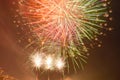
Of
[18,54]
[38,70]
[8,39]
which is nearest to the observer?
[38,70]

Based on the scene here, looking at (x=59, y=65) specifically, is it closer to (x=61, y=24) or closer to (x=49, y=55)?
(x=49, y=55)

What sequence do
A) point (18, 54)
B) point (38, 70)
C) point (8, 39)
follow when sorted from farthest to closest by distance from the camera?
point (18, 54) → point (8, 39) → point (38, 70)

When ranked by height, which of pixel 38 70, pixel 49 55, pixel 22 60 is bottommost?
pixel 38 70

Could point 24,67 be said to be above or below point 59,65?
above

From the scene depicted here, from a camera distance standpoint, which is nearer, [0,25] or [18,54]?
[0,25]

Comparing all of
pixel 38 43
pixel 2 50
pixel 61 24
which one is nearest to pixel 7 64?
pixel 2 50

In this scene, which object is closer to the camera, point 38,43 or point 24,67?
point 38,43

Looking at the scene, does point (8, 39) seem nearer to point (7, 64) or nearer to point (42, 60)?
point (7, 64)

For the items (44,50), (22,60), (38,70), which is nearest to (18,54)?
(22,60)

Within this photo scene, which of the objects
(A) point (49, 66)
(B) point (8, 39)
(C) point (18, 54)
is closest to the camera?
(A) point (49, 66)
